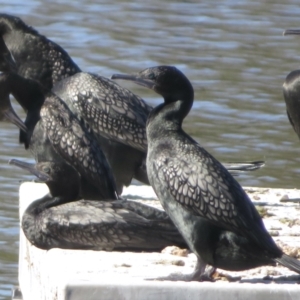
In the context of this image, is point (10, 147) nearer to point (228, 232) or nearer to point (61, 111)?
point (61, 111)

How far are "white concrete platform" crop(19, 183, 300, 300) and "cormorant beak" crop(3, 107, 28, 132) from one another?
2.51 feet

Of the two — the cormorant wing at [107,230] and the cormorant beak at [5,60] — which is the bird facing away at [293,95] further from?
the cormorant wing at [107,230]

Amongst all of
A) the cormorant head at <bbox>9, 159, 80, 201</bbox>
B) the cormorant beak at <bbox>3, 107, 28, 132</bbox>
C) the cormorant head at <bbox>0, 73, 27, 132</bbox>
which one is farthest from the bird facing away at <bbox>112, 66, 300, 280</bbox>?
the cormorant head at <bbox>0, 73, 27, 132</bbox>

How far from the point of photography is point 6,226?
31.3 ft

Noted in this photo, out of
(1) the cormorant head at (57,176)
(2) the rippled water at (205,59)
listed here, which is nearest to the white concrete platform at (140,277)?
(1) the cormorant head at (57,176)

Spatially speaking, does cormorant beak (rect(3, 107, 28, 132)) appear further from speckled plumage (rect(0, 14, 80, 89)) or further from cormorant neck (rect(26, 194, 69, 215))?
cormorant neck (rect(26, 194, 69, 215))

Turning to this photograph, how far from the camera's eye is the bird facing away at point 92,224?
635 centimetres

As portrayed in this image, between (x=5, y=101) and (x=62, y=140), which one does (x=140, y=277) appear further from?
(x=5, y=101)

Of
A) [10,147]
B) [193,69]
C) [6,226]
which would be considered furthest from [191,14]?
[6,226]

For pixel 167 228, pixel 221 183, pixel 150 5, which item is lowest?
pixel 150 5

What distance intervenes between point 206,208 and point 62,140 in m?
1.75

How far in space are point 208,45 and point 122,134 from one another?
311 inches

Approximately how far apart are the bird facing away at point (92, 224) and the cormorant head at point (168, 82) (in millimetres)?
686

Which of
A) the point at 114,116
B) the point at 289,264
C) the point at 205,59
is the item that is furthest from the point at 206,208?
the point at 205,59
